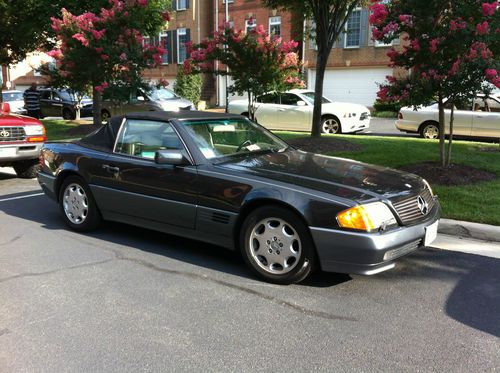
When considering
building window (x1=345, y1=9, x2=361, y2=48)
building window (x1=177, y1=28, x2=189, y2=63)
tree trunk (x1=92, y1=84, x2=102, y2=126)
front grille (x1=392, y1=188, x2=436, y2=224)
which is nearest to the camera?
front grille (x1=392, y1=188, x2=436, y2=224)

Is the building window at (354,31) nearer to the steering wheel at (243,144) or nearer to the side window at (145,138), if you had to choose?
the steering wheel at (243,144)

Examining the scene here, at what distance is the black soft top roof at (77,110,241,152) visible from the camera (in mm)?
5270

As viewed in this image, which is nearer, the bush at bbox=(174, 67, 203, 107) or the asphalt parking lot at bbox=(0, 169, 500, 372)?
the asphalt parking lot at bbox=(0, 169, 500, 372)

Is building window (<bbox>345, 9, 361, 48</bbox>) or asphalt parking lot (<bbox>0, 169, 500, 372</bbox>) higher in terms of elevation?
building window (<bbox>345, 9, 361, 48</bbox>)

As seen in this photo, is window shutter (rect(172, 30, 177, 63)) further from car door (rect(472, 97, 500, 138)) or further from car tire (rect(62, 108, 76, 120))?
car door (rect(472, 97, 500, 138))

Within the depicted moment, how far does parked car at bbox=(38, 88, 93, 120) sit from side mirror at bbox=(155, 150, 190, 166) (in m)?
19.8

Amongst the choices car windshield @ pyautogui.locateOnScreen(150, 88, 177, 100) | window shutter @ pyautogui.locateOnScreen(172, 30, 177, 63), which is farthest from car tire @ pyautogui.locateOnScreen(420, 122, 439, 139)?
window shutter @ pyautogui.locateOnScreen(172, 30, 177, 63)

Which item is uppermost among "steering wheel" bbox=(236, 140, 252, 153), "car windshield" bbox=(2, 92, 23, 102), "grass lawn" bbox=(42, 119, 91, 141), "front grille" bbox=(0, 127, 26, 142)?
"car windshield" bbox=(2, 92, 23, 102)

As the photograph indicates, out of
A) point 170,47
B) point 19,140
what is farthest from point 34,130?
point 170,47

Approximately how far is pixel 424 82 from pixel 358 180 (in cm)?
352

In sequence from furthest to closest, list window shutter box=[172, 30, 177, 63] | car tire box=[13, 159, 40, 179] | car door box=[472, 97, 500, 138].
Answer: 1. window shutter box=[172, 30, 177, 63]
2. car door box=[472, 97, 500, 138]
3. car tire box=[13, 159, 40, 179]

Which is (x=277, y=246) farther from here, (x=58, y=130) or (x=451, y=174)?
(x=58, y=130)

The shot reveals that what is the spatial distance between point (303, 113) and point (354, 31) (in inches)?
565

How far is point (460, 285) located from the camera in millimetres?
4227
